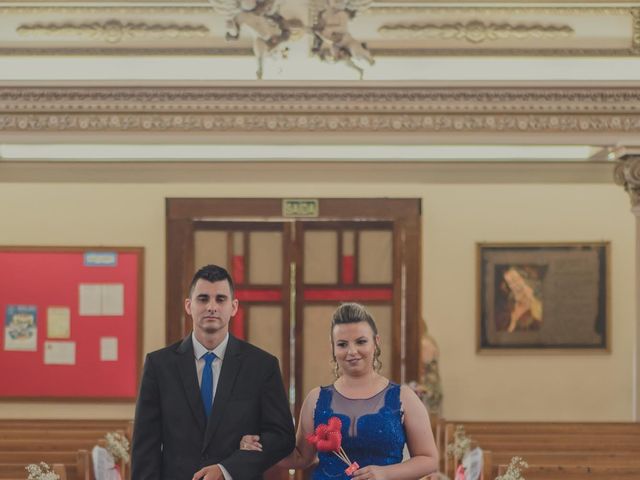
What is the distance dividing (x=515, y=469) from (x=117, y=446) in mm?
2480

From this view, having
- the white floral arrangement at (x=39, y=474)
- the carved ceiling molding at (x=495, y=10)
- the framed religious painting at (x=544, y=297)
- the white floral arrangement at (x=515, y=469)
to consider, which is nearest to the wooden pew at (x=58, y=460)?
the white floral arrangement at (x=39, y=474)

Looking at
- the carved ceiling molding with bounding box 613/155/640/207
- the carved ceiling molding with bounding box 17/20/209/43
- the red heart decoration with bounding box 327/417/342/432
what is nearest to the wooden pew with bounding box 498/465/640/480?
the red heart decoration with bounding box 327/417/342/432

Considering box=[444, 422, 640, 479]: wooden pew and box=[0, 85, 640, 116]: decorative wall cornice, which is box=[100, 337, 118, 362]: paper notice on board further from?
box=[444, 422, 640, 479]: wooden pew

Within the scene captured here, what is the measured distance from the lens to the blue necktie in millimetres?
3494

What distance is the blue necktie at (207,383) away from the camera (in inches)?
138

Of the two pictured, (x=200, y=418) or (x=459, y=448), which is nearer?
(x=200, y=418)

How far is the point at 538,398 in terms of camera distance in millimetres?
10508

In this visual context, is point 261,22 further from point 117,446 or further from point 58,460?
point 58,460

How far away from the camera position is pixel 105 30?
835cm

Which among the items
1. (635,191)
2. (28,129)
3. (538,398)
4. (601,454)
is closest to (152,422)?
(601,454)

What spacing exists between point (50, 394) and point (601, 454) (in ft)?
19.8

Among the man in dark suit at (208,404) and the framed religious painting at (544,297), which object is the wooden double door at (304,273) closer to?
the framed religious painting at (544,297)

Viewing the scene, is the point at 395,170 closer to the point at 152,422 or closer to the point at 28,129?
the point at 28,129

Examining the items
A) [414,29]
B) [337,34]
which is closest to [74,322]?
[337,34]
